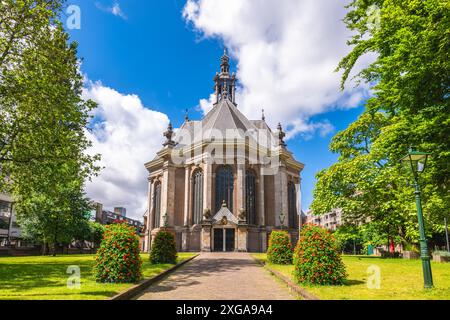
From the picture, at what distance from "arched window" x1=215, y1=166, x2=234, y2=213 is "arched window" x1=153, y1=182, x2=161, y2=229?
12.3m

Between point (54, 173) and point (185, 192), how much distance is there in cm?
2619

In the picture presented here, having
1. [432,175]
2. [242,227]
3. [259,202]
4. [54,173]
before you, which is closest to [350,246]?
[259,202]

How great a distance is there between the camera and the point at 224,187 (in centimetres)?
4066

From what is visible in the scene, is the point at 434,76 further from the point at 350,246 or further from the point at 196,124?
the point at 350,246

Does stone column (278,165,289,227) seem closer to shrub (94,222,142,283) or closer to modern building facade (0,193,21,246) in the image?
shrub (94,222,142,283)

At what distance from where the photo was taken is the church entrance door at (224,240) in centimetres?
3678

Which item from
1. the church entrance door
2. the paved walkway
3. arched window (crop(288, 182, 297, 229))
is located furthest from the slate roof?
the paved walkway

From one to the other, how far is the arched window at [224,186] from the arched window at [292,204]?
12.5m

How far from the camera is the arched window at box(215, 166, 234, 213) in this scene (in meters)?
40.2

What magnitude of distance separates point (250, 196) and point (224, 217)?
5971 mm

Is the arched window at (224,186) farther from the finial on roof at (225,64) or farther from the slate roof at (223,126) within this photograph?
the finial on roof at (225,64)

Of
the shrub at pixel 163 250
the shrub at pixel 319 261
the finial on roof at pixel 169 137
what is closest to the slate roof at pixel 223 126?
the finial on roof at pixel 169 137

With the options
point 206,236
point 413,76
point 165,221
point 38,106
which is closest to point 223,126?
point 165,221

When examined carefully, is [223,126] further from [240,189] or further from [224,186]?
[240,189]
